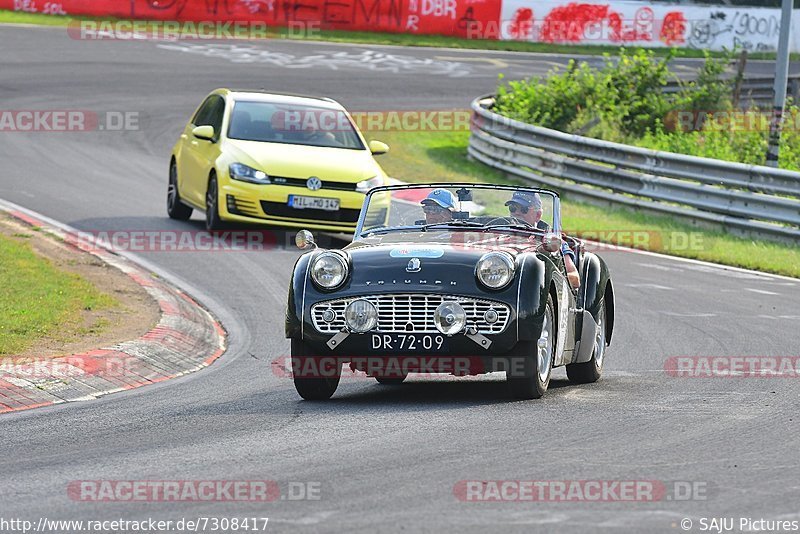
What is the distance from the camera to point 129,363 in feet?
34.0

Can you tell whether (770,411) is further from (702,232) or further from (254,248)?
(702,232)

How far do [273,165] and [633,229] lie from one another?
5752mm

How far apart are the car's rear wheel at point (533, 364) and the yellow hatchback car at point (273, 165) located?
7.92 metres

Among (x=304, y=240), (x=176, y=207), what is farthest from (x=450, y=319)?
(x=176, y=207)

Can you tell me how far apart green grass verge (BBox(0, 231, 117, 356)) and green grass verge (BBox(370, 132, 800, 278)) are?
821cm

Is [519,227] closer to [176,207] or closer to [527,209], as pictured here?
[527,209]

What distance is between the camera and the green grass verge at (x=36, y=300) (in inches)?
427

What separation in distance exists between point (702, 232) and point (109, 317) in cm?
1092

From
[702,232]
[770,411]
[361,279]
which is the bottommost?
[702,232]

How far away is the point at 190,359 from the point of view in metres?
11.1

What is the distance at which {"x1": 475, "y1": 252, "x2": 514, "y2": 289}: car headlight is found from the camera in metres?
8.71

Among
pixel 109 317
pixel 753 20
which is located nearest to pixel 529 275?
pixel 109 317

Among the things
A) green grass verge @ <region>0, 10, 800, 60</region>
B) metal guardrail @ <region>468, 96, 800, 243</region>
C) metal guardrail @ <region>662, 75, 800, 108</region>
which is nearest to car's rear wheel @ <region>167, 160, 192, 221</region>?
metal guardrail @ <region>468, 96, 800, 243</region>

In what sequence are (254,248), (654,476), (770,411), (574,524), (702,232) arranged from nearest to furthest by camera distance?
1. (574,524)
2. (654,476)
3. (770,411)
4. (254,248)
5. (702,232)
